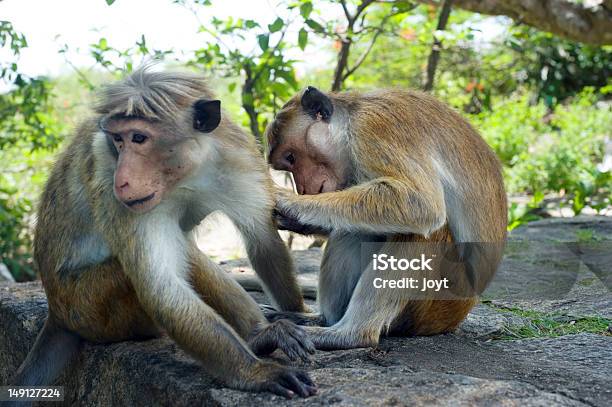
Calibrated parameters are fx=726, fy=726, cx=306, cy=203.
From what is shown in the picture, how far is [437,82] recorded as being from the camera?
1566 cm

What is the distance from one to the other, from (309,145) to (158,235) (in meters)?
1.09

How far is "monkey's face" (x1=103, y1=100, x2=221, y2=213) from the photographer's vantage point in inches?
130

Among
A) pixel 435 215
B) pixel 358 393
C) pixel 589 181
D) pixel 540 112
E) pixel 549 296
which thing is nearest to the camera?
pixel 358 393

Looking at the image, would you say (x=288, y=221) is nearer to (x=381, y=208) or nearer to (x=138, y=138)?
(x=381, y=208)

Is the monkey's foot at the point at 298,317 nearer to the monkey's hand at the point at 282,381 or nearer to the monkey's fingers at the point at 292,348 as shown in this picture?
the monkey's fingers at the point at 292,348

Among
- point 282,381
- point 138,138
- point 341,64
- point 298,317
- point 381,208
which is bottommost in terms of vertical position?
point 298,317

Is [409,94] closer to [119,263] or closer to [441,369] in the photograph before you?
[441,369]

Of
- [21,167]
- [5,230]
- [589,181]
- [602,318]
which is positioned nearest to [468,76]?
[589,181]

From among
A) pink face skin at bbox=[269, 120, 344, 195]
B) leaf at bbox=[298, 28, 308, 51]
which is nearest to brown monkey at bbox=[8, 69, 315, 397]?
pink face skin at bbox=[269, 120, 344, 195]

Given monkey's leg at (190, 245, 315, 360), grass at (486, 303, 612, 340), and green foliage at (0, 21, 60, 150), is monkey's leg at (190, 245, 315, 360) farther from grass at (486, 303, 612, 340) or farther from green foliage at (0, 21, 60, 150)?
green foliage at (0, 21, 60, 150)

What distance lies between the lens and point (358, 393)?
3.07 metres

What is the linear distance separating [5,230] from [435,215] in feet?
21.3

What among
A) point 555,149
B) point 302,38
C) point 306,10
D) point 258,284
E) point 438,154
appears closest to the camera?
point 438,154

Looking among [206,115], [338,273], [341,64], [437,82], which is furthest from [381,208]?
[437,82]
